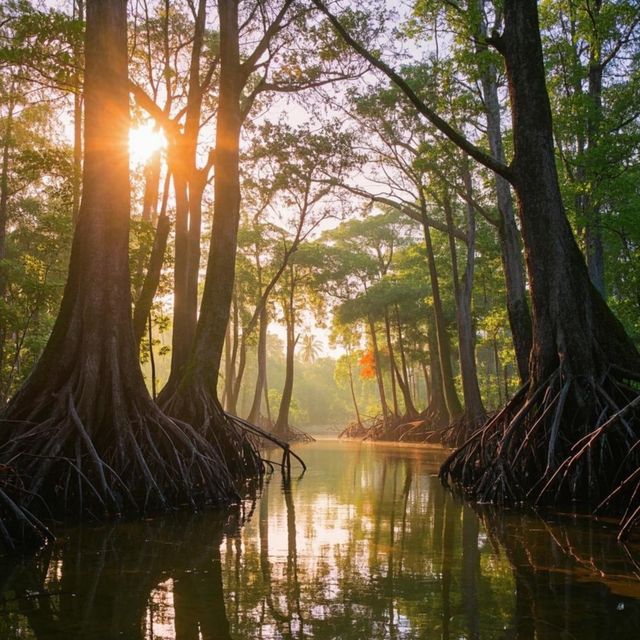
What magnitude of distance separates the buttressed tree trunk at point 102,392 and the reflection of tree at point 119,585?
2.88ft

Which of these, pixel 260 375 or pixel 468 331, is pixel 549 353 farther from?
pixel 260 375

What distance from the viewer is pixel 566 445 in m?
6.41

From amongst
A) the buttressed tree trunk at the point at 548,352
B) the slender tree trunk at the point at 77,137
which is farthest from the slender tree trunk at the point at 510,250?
the slender tree trunk at the point at 77,137

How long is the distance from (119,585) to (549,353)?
16.7 feet

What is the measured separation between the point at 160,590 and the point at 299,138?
15694 millimetres

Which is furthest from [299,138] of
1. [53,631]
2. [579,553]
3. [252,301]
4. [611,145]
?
[53,631]

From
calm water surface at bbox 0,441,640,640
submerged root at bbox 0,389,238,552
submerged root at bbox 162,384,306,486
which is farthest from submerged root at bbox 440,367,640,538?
submerged root at bbox 162,384,306,486

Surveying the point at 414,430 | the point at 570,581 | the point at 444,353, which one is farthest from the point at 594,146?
the point at 414,430

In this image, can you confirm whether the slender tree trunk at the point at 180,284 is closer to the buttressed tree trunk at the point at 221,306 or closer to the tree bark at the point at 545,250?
the buttressed tree trunk at the point at 221,306

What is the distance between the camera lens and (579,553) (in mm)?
4047

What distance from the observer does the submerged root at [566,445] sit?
18.7ft

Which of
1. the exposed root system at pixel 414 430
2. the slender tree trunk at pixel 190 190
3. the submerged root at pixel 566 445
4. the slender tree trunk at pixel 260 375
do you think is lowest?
the exposed root system at pixel 414 430

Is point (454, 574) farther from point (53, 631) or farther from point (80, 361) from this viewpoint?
point (80, 361)

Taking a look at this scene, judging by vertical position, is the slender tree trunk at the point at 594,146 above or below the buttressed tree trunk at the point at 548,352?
above
